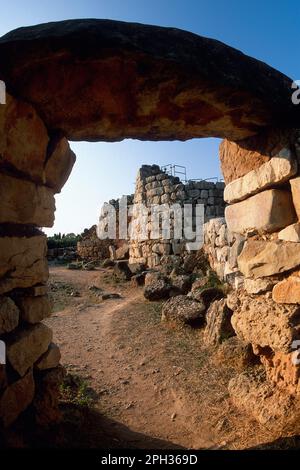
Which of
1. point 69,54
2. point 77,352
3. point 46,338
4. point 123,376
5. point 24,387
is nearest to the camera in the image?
point 69,54

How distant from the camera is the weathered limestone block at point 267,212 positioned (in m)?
2.76

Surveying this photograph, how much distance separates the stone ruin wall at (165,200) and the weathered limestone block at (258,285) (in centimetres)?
812

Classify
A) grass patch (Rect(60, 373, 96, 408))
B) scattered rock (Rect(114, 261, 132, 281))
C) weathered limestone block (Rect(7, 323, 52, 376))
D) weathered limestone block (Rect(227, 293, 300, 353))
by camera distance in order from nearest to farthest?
weathered limestone block (Rect(7, 323, 52, 376)) → weathered limestone block (Rect(227, 293, 300, 353)) → grass patch (Rect(60, 373, 96, 408)) → scattered rock (Rect(114, 261, 132, 281))

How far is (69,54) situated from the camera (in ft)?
6.41

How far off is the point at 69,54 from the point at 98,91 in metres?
0.31

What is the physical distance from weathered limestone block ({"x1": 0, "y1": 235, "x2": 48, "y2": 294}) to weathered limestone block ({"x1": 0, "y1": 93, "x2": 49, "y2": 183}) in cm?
48

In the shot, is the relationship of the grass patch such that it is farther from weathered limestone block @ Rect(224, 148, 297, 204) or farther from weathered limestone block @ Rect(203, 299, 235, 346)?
weathered limestone block @ Rect(224, 148, 297, 204)

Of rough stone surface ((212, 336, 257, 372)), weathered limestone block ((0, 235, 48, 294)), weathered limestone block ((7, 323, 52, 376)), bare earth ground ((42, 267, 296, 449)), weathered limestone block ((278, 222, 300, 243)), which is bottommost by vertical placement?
bare earth ground ((42, 267, 296, 449))

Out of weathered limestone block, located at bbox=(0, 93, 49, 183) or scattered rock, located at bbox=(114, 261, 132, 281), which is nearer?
weathered limestone block, located at bbox=(0, 93, 49, 183)

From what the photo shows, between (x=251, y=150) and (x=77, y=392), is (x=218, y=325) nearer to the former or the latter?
(x=77, y=392)

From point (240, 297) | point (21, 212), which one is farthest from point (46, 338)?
point (240, 297)

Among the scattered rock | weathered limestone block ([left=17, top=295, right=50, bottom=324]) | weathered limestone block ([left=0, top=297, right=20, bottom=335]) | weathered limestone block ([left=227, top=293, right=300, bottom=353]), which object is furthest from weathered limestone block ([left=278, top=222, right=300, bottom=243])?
the scattered rock

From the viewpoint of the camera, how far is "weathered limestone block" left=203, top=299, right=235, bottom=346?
4.99 meters
